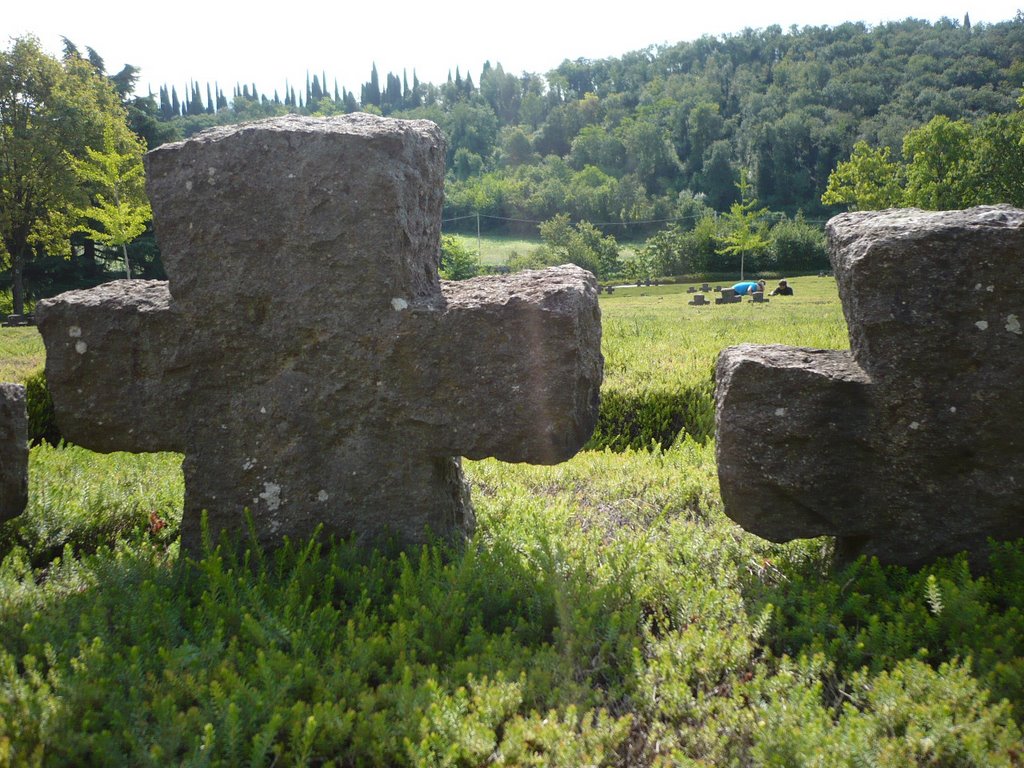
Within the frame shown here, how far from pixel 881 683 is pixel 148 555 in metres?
3.59

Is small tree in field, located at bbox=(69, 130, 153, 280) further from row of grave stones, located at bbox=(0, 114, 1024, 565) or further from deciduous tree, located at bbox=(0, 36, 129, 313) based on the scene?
row of grave stones, located at bbox=(0, 114, 1024, 565)

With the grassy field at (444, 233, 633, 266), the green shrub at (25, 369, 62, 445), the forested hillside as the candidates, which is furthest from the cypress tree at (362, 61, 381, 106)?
the green shrub at (25, 369, 62, 445)

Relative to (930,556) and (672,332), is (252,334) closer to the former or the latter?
(930,556)

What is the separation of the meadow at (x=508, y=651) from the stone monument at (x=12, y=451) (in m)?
0.25

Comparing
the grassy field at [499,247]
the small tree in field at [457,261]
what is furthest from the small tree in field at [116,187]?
the grassy field at [499,247]

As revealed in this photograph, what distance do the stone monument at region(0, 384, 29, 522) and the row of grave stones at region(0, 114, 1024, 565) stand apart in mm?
12

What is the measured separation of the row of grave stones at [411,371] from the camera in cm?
Result: 359

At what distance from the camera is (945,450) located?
142 inches

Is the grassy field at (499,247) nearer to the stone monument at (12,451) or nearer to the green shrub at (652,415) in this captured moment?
the green shrub at (652,415)

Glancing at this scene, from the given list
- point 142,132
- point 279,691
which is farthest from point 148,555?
point 142,132

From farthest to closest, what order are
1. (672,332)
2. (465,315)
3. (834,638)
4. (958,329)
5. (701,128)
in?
(701,128)
(672,332)
(465,315)
(958,329)
(834,638)

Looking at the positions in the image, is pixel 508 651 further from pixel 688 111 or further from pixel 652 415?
pixel 688 111

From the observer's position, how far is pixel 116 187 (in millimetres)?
30406

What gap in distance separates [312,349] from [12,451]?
1678mm
